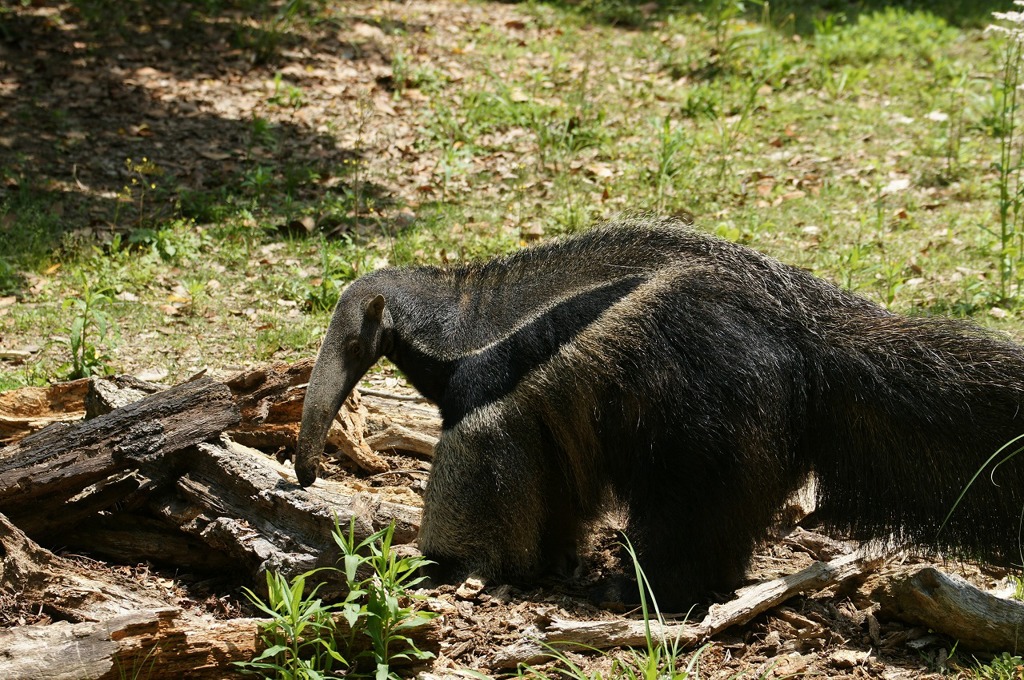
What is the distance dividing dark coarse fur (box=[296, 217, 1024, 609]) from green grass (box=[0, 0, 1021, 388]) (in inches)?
114

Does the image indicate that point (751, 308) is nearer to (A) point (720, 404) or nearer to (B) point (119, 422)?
(A) point (720, 404)

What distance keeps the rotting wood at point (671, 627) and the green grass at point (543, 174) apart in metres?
3.16

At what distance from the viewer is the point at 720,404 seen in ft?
16.1

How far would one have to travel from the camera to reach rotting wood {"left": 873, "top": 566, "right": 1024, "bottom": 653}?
4480 millimetres


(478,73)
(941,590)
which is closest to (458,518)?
(941,590)

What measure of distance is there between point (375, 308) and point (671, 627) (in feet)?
7.64

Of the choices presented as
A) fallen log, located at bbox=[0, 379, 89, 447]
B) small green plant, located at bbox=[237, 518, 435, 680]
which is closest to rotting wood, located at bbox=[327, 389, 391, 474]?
fallen log, located at bbox=[0, 379, 89, 447]

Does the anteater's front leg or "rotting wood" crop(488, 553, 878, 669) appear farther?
the anteater's front leg

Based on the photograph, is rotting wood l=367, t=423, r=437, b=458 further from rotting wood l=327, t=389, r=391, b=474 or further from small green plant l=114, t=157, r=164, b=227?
small green plant l=114, t=157, r=164, b=227

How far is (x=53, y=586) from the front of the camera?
4.94 meters

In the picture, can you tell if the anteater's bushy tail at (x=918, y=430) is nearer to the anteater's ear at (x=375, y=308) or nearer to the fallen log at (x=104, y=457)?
the anteater's ear at (x=375, y=308)

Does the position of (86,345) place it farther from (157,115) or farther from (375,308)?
(157,115)

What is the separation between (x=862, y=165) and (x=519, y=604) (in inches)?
298

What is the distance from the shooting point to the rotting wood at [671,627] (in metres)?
4.53
